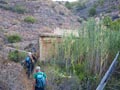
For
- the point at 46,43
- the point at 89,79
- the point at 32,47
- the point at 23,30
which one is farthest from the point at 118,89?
the point at 23,30

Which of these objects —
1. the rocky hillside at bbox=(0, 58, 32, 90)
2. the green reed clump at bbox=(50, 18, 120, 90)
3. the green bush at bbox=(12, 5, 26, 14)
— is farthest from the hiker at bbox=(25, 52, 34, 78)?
the green bush at bbox=(12, 5, 26, 14)

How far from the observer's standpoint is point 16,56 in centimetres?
2525

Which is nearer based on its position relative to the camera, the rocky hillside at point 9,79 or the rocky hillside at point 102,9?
the rocky hillside at point 9,79

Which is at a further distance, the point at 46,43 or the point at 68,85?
the point at 46,43

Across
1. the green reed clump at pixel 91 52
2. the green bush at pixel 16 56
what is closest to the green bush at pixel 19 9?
→ the green bush at pixel 16 56

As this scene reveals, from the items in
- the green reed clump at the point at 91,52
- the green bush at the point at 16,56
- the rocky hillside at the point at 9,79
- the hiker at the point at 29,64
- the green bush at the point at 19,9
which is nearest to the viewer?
the rocky hillside at the point at 9,79

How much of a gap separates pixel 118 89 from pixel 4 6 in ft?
93.5

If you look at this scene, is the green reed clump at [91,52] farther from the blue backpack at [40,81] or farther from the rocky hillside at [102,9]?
the rocky hillside at [102,9]

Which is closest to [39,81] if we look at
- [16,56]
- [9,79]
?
[9,79]

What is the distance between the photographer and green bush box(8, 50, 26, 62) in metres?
24.9

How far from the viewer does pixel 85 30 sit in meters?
20.8

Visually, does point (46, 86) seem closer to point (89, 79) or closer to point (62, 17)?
point (89, 79)

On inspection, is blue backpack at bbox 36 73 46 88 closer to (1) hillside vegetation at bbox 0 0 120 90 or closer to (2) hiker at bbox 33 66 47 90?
(2) hiker at bbox 33 66 47 90

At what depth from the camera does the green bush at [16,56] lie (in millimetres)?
24859
